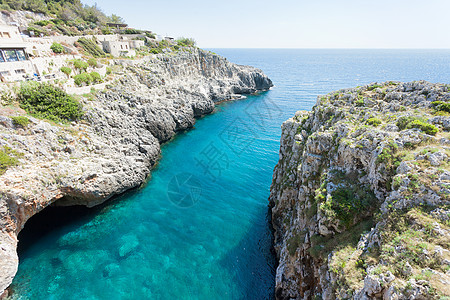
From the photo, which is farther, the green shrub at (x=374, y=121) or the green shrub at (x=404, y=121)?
the green shrub at (x=374, y=121)

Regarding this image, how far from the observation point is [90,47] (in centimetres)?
5888

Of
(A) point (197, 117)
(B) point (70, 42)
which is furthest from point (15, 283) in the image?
(B) point (70, 42)

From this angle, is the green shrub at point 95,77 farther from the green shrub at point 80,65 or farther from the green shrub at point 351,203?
the green shrub at point 351,203

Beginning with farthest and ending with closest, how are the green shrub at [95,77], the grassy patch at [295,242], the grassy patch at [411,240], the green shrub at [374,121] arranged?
the green shrub at [95,77] → the grassy patch at [295,242] → the green shrub at [374,121] → the grassy patch at [411,240]

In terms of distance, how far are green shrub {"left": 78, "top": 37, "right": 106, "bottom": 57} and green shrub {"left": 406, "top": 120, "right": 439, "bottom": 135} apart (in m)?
71.6

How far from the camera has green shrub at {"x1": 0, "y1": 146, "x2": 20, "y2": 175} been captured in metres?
21.2

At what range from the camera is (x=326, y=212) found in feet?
44.2

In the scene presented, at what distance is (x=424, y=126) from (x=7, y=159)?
122 ft

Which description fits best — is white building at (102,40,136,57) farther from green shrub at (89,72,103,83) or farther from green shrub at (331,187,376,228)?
green shrub at (331,187,376,228)

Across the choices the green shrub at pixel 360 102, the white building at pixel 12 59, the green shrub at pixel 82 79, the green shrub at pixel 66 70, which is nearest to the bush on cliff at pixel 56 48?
the white building at pixel 12 59

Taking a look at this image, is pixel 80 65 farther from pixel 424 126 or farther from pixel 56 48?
pixel 424 126

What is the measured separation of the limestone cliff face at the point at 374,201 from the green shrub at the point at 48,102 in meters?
33.8

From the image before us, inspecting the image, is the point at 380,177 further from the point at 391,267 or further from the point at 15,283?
the point at 15,283

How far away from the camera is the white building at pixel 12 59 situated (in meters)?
33.2
